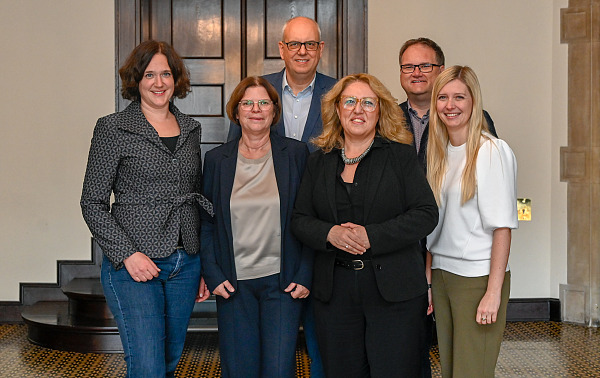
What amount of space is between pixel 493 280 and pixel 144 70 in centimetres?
150

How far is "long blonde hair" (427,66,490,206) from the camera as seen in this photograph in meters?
2.61

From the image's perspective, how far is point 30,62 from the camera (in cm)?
540

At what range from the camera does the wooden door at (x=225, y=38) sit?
5426 millimetres

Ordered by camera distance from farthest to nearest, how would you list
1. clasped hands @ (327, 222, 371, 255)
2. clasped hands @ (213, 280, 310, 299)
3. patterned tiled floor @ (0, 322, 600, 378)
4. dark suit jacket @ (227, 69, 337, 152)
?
1. patterned tiled floor @ (0, 322, 600, 378)
2. dark suit jacket @ (227, 69, 337, 152)
3. clasped hands @ (213, 280, 310, 299)
4. clasped hands @ (327, 222, 371, 255)

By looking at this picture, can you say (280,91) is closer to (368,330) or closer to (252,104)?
(252,104)

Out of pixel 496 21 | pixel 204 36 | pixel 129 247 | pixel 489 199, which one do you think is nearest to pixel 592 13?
pixel 496 21

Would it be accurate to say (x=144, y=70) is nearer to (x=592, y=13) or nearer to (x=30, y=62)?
(x=30, y=62)

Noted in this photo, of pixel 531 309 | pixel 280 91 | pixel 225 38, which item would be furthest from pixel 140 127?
pixel 531 309

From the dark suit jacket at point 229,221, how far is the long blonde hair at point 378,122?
0.53 ft

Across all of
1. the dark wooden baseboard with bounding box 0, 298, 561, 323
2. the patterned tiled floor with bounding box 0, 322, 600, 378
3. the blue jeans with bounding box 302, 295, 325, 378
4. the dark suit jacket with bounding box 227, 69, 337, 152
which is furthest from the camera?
the dark wooden baseboard with bounding box 0, 298, 561, 323

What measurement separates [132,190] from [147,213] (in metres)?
0.10

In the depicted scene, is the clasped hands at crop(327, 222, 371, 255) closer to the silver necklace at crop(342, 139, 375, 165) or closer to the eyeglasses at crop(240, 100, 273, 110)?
the silver necklace at crop(342, 139, 375, 165)

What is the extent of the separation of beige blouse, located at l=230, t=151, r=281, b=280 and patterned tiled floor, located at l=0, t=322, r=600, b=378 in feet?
5.41

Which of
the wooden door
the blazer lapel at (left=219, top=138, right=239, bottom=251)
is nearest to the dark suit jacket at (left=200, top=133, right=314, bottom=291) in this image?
the blazer lapel at (left=219, top=138, right=239, bottom=251)
